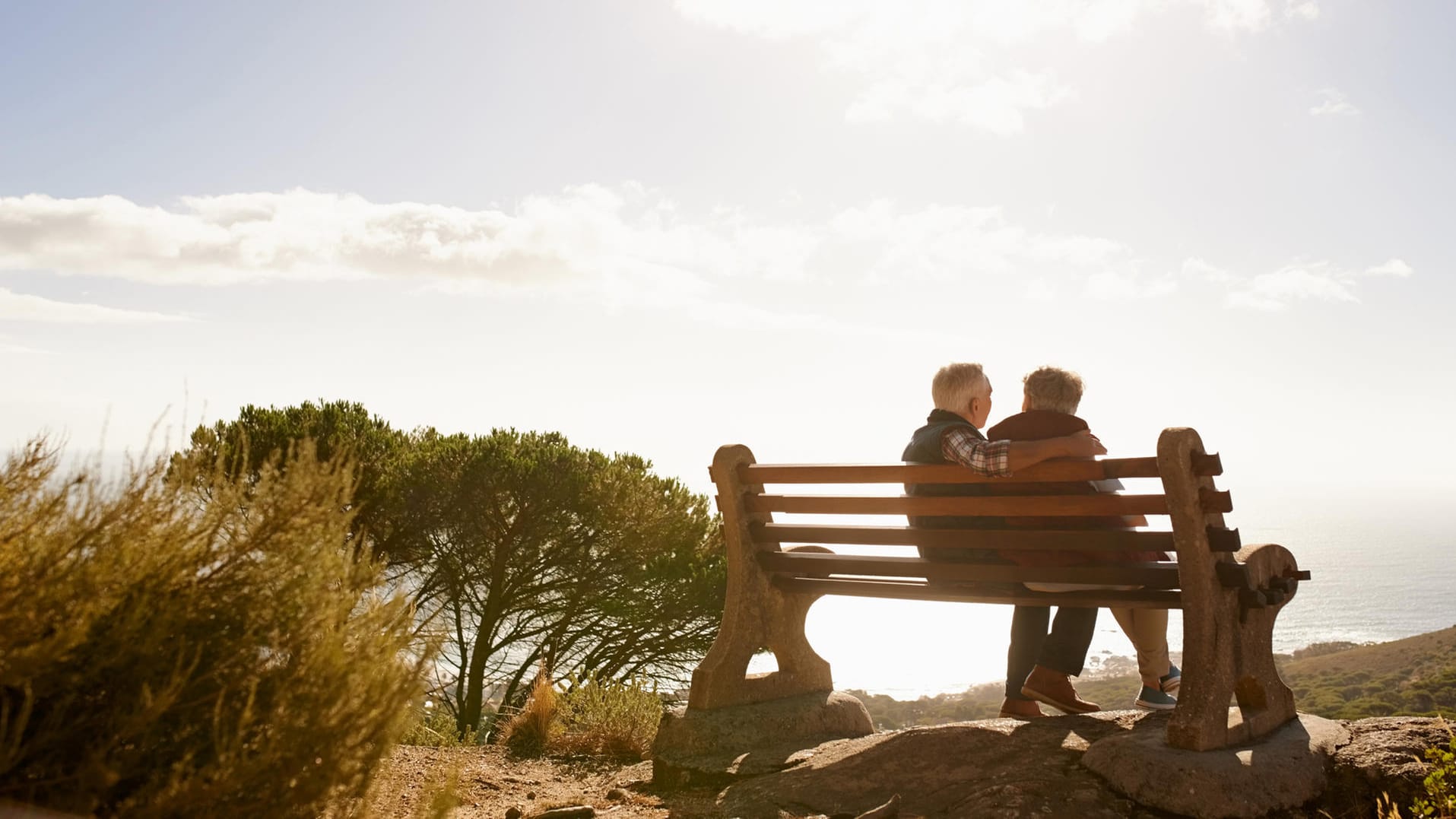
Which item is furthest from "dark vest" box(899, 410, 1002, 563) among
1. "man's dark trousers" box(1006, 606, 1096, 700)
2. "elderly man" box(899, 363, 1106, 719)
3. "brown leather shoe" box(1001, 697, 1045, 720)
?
"brown leather shoe" box(1001, 697, 1045, 720)

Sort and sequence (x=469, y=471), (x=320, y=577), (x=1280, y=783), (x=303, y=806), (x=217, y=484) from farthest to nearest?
1. (x=469, y=471)
2. (x=1280, y=783)
3. (x=217, y=484)
4. (x=320, y=577)
5. (x=303, y=806)

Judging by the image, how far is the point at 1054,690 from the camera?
483 centimetres

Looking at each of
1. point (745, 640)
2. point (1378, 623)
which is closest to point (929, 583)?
point (745, 640)

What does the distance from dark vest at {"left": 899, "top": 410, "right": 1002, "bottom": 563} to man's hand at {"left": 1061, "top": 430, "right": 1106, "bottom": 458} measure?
0.41 meters

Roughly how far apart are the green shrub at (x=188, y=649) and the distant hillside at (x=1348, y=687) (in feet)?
33.2

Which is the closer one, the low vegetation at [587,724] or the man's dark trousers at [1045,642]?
the man's dark trousers at [1045,642]

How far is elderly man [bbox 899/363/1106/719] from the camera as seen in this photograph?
477 cm

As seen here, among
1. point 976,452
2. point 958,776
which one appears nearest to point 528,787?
point 958,776

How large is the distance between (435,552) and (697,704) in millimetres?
12002

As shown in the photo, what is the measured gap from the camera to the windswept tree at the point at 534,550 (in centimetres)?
1622

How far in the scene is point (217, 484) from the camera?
2.83 meters

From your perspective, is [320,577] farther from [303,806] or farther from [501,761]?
[501,761]

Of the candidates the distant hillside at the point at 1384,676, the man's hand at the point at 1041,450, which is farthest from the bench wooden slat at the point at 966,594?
the distant hillside at the point at 1384,676

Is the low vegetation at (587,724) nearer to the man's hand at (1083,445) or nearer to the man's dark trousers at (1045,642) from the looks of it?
the man's dark trousers at (1045,642)
